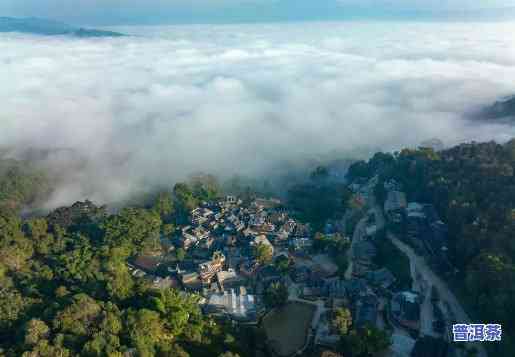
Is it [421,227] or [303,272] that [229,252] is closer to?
[303,272]

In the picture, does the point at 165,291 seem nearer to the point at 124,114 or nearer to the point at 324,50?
the point at 124,114

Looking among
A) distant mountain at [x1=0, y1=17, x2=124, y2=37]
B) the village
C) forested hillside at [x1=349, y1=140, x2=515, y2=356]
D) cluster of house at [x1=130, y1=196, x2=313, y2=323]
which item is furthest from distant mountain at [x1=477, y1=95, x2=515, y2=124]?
distant mountain at [x1=0, y1=17, x2=124, y2=37]

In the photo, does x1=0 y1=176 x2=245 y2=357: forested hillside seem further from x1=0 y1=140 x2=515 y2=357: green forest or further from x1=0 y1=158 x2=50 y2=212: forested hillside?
x1=0 y1=158 x2=50 y2=212: forested hillside

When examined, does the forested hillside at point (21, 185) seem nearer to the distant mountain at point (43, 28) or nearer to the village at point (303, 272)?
the village at point (303, 272)

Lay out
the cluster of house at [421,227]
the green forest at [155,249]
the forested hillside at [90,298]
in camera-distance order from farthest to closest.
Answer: the cluster of house at [421,227] < the green forest at [155,249] < the forested hillside at [90,298]

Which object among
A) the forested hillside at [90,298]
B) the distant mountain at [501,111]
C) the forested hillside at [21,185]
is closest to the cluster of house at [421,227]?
the forested hillside at [90,298]

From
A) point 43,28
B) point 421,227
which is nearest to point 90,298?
point 421,227

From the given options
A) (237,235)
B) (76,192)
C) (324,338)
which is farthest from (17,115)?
(324,338)
